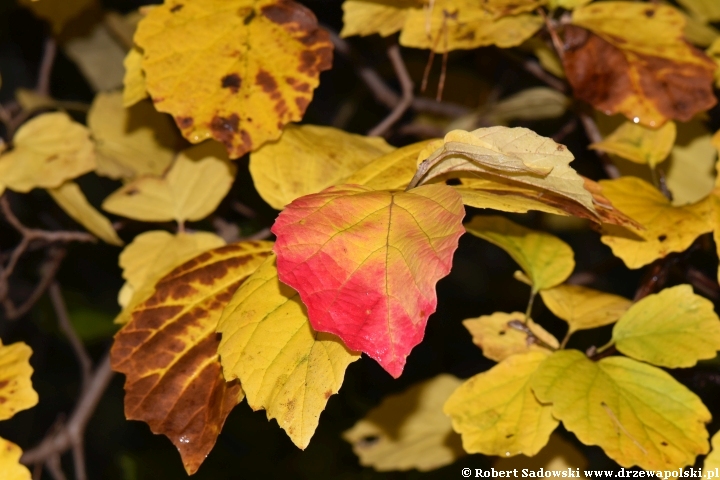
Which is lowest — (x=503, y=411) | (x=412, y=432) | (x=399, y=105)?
(x=412, y=432)

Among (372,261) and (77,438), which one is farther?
(77,438)

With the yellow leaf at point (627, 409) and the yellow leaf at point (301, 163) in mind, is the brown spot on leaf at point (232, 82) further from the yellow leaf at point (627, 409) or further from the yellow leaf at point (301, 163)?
the yellow leaf at point (627, 409)

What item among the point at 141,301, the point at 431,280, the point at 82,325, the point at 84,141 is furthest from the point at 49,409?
the point at 431,280

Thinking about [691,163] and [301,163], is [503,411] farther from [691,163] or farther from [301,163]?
[691,163]

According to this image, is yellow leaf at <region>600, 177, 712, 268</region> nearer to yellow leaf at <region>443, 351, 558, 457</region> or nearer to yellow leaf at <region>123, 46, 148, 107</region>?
yellow leaf at <region>443, 351, 558, 457</region>

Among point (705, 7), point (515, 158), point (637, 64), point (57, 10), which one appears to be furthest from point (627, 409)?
point (57, 10)

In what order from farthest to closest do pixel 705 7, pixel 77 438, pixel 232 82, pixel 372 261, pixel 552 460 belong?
pixel 705 7 < pixel 77 438 < pixel 552 460 < pixel 232 82 < pixel 372 261

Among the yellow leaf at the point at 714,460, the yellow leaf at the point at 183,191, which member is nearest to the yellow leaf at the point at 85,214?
the yellow leaf at the point at 183,191
